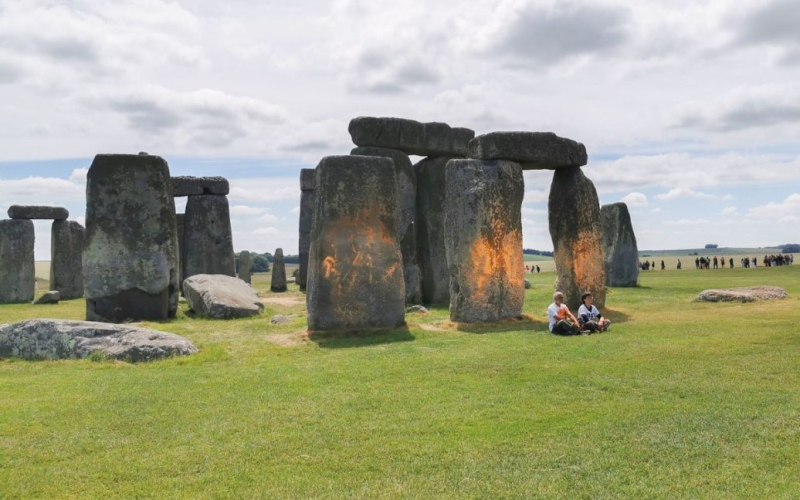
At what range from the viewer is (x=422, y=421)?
6.66 meters

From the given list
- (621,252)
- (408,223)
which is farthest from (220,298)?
(621,252)

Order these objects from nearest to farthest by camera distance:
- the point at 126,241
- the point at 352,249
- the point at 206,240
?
the point at 352,249 → the point at 126,241 → the point at 206,240

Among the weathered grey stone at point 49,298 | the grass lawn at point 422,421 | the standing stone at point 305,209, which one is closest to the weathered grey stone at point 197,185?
the standing stone at point 305,209

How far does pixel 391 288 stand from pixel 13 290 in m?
18.1

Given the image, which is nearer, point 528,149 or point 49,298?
point 528,149

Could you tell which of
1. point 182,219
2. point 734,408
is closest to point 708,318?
point 734,408

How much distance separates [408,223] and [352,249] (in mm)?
6861

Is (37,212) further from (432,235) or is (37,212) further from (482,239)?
(482,239)

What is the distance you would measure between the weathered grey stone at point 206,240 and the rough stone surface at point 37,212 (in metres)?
4.98

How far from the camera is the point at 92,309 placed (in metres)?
16.5

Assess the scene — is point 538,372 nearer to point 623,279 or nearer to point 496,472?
point 496,472

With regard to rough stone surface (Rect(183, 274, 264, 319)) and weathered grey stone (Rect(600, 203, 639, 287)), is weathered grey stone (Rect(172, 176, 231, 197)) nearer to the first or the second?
rough stone surface (Rect(183, 274, 264, 319))

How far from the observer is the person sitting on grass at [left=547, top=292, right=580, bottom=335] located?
39.4 ft

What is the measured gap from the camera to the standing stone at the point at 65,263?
25.6 m
